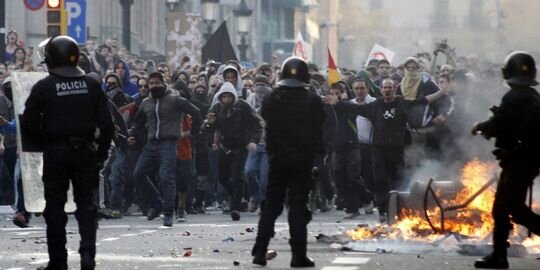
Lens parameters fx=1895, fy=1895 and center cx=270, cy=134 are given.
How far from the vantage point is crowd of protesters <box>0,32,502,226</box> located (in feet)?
73.8

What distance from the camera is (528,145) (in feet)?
47.5

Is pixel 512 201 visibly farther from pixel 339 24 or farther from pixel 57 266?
pixel 339 24

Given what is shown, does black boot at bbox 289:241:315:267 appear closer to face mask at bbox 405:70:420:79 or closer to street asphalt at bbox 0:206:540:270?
street asphalt at bbox 0:206:540:270

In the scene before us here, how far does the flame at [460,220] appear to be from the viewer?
1675 centimetres

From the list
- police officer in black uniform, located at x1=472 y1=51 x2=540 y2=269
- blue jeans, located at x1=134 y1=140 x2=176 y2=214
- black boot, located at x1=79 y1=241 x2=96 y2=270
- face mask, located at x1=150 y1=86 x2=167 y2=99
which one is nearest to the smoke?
blue jeans, located at x1=134 y1=140 x2=176 y2=214

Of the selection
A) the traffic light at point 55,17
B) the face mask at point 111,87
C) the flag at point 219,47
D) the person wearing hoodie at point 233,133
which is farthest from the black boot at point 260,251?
the flag at point 219,47

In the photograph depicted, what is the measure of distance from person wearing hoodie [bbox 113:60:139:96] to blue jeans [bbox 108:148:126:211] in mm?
1325

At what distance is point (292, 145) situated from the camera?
14875 mm

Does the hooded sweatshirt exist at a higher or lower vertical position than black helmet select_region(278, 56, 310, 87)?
lower

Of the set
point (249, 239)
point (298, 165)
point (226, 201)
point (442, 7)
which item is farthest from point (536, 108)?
point (442, 7)

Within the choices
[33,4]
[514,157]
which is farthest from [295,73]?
[33,4]

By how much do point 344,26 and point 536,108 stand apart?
132m

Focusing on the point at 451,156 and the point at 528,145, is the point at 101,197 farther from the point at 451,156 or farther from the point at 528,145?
the point at 528,145

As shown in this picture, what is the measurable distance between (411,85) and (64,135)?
1224 cm
